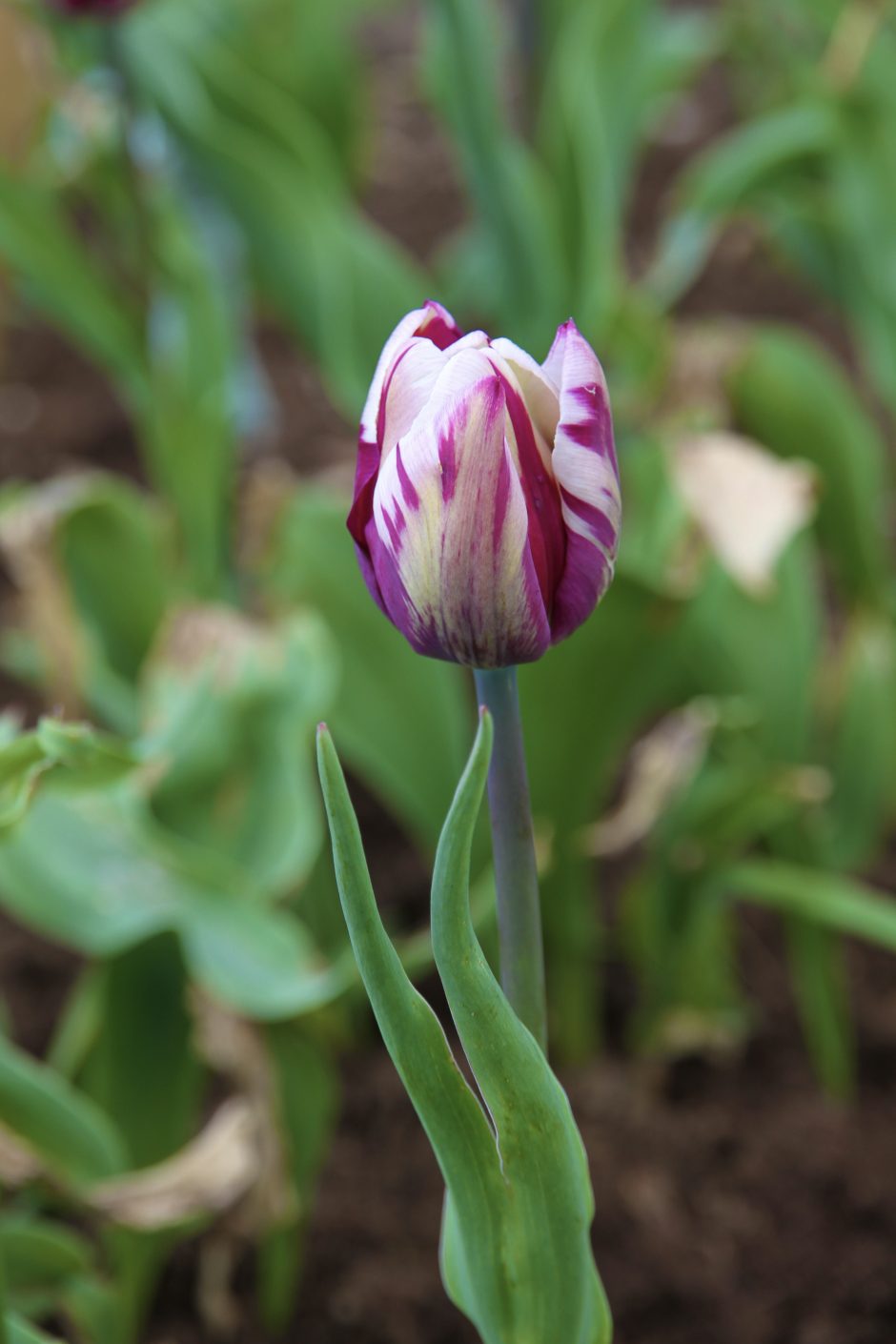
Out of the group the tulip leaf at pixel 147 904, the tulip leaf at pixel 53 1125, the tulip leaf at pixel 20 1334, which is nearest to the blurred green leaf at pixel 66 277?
the tulip leaf at pixel 147 904

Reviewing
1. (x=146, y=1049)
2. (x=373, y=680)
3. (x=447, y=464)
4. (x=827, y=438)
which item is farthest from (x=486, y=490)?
(x=827, y=438)

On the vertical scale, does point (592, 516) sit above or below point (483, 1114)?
above

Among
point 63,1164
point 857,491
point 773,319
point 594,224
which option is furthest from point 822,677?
point 773,319

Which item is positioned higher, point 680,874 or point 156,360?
point 156,360

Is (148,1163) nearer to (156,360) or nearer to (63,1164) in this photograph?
(63,1164)

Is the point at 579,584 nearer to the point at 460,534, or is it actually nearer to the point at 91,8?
the point at 460,534

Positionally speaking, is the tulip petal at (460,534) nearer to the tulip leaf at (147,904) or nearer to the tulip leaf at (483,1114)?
the tulip leaf at (483,1114)
